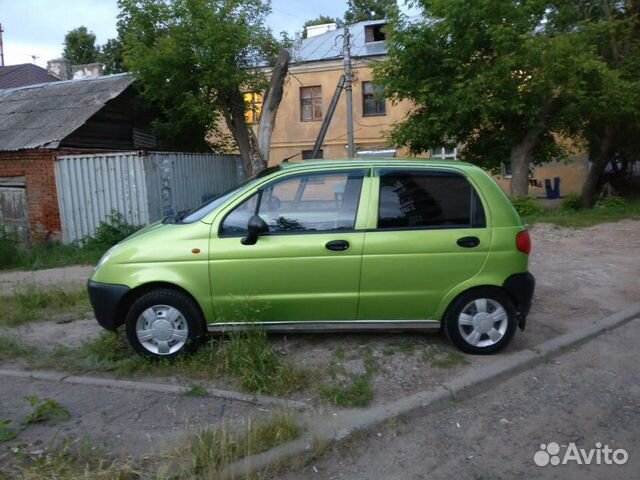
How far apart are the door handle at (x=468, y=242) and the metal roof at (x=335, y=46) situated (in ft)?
80.6

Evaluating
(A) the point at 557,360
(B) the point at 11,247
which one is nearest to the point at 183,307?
(A) the point at 557,360

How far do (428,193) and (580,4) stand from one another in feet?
54.7

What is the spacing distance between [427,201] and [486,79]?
35.8 feet

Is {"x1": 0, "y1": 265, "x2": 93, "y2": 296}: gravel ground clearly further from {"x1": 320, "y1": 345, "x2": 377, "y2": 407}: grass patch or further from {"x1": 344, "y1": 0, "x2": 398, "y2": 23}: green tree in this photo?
{"x1": 344, "y1": 0, "x2": 398, "y2": 23}: green tree

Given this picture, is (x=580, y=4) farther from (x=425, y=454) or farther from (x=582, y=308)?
(x=425, y=454)

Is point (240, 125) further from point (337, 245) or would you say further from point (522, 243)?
point (522, 243)

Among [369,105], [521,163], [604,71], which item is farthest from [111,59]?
[604,71]

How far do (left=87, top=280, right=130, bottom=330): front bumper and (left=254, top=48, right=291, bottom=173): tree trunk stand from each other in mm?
9357

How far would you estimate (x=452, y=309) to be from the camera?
4.81m

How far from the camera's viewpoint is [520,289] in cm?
481

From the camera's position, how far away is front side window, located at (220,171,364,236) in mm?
4758

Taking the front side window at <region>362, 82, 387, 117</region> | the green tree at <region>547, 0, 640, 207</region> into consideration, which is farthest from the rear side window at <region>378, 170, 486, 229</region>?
the front side window at <region>362, 82, 387, 117</region>

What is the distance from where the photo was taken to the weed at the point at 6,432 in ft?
11.6

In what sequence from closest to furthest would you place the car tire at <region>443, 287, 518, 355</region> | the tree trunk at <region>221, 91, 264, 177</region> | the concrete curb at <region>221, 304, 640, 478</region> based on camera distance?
the concrete curb at <region>221, 304, 640, 478</region>
the car tire at <region>443, 287, 518, 355</region>
the tree trunk at <region>221, 91, 264, 177</region>
